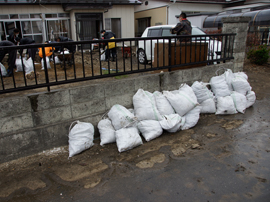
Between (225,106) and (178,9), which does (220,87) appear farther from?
(178,9)

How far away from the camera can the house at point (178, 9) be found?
17.1m

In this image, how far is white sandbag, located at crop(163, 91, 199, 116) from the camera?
14.2ft

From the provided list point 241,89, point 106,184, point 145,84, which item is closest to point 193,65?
point 241,89

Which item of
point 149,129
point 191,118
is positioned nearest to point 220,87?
point 191,118

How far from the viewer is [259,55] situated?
934 centimetres

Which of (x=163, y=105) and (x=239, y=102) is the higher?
(x=163, y=105)

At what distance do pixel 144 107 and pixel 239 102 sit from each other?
7.85ft

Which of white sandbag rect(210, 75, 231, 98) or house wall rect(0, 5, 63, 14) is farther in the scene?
house wall rect(0, 5, 63, 14)

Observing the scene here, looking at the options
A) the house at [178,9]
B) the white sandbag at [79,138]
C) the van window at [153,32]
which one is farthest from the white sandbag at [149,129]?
the house at [178,9]

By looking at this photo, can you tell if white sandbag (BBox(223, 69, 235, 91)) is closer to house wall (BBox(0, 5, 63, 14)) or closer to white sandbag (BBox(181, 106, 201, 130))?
white sandbag (BBox(181, 106, 201, 130))

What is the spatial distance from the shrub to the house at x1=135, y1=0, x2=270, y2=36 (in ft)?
26.0

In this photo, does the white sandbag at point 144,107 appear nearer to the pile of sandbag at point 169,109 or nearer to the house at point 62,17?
the pile of sandbag at point 169,109

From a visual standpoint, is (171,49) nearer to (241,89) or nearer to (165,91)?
(165,91)

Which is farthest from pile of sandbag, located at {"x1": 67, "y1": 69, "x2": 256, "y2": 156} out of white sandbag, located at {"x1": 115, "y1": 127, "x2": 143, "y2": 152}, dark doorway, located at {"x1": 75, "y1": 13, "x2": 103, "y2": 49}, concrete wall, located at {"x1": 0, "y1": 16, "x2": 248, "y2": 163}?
dark doorway, located at {"x1": 75, "y1": 13, "x2": 103, "y2": 49}
